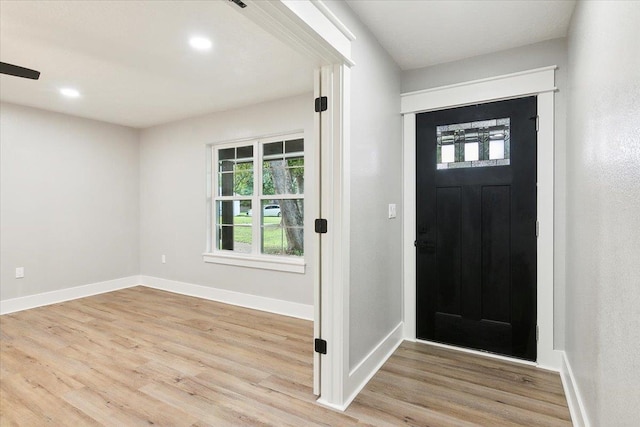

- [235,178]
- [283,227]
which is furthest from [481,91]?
[235,178]

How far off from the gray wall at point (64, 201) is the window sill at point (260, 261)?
1.71 metres

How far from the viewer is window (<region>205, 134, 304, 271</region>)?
13.4 ft

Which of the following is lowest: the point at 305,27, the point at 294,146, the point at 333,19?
the point at 294,146

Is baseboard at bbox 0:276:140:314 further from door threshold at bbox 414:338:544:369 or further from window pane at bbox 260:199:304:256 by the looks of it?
door threshold at bbox 414:338:544:369

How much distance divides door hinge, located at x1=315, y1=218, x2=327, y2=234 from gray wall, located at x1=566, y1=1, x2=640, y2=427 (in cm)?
135

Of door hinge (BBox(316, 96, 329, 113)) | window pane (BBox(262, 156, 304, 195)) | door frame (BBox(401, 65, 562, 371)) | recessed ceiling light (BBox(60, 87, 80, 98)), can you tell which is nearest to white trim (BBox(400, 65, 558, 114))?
door frame (BBox(401, 65, 562, 371))

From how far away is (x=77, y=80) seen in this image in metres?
3.35

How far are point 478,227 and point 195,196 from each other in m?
3.69

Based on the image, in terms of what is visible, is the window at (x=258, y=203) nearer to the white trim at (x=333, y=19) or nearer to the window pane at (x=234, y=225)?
the window pane at (x=234, y=225)

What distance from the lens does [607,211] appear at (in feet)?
4.41

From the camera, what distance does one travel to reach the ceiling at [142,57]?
2.21m

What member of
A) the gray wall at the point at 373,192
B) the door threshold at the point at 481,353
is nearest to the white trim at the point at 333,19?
the gray wall at the point at 373,192

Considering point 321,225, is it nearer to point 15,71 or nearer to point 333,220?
point 333,220

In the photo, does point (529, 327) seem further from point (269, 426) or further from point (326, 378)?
point (269, 426)
